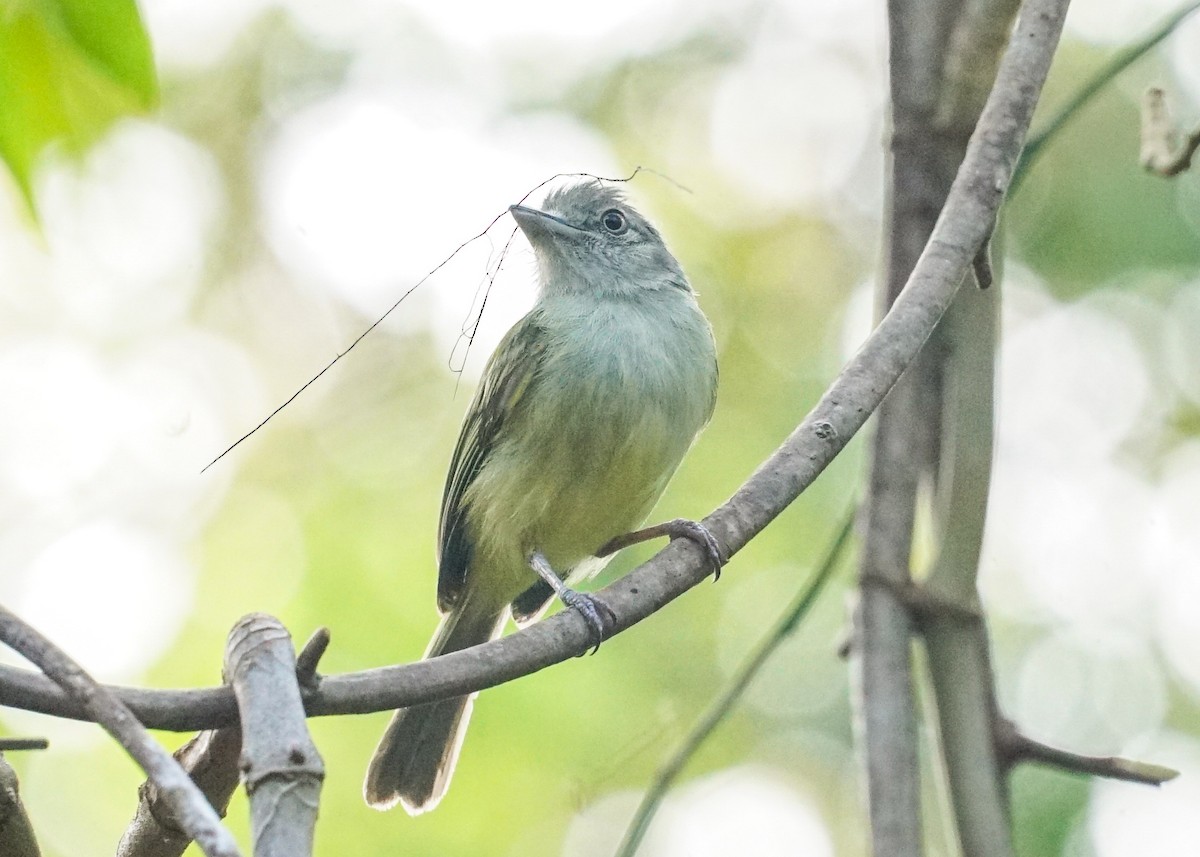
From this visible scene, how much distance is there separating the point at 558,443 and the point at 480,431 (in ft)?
1.47

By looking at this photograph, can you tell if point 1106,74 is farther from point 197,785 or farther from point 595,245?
point 197,785

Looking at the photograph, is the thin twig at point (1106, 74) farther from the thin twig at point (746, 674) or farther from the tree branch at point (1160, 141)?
the thin twig at point (746, 674)

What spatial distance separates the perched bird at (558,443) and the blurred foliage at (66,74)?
1.66 metres

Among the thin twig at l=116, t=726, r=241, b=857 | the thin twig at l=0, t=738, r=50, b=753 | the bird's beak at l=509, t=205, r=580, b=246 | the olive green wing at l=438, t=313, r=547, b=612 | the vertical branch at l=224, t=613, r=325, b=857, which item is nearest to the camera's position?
the vertical branch at l=224, t=613, r=325, b=857

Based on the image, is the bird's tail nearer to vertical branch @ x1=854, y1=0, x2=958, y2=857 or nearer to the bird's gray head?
vertical branch @ x1=854, y1=0, x2=958, y2=857

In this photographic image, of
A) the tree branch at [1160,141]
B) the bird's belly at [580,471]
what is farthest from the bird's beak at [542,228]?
the tree branch at [1160,141]

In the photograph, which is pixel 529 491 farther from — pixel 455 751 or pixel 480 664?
pixel 480 664

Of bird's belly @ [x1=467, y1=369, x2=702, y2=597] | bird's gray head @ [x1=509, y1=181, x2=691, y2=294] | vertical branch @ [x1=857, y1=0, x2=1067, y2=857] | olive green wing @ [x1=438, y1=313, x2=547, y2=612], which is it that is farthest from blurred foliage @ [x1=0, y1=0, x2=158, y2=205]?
bird's gray head @ [x1=509, y1=181, x2=691, y2=294]

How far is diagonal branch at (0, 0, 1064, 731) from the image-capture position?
194cm

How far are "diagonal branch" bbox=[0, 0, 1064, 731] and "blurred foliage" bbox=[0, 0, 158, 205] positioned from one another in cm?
100

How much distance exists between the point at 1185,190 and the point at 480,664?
543 centimetres

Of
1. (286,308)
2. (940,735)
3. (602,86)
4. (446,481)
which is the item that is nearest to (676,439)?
(446,481)

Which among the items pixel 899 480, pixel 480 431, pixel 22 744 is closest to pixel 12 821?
pixel 22 744

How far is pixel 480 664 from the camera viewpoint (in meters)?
2.08
